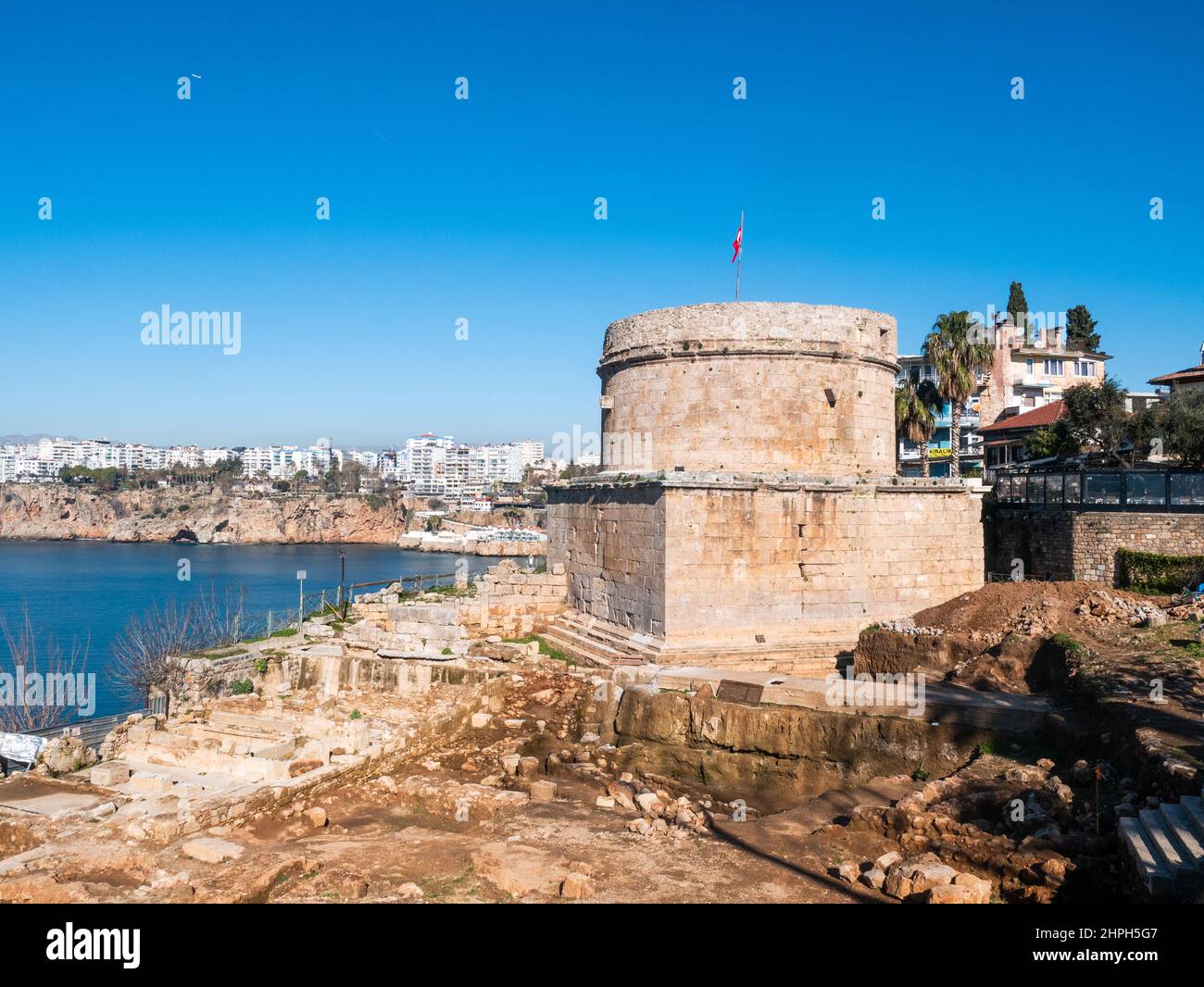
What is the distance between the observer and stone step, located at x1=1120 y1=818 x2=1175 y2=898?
663 cm

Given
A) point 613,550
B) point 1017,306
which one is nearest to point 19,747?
point 613,550

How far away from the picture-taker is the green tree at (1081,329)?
5078 cm

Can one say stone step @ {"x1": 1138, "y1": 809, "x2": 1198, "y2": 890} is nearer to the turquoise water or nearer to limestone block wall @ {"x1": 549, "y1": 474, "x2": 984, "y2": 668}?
limestone block wall @ {"x1": 549, "y1": 474, "x2": 984, "y2": 668}

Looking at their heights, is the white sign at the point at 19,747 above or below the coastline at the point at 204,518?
below

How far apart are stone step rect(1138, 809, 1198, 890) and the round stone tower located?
9.49 meters

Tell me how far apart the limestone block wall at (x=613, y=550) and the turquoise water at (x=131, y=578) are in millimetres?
19530

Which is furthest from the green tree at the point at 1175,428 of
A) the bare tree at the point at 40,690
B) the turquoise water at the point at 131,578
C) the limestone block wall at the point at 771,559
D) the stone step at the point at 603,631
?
the turquoise water at the point at 131,578

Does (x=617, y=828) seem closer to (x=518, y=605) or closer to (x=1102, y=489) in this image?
(x=518, y=605)

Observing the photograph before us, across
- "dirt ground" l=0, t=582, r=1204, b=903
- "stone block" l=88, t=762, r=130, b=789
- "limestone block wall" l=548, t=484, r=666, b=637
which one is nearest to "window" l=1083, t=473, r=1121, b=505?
"dirt ground" l=0, t=582, r=1204, b=903

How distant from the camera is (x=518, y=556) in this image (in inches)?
3593

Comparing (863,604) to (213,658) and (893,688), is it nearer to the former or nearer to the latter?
(893,688)

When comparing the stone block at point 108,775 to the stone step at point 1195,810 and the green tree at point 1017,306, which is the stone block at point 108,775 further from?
the green tree at point 1017,306

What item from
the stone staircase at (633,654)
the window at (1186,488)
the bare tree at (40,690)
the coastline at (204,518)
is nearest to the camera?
the stone staircase at (633,654)
